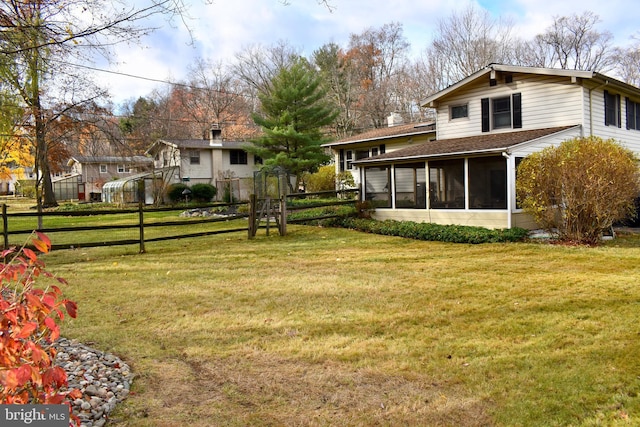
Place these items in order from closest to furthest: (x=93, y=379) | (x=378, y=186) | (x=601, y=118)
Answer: (x=93, y=379) < (x=601, y=118) < (x=378, y=186)

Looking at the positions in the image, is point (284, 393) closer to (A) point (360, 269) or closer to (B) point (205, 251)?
(A) point (360, 269)

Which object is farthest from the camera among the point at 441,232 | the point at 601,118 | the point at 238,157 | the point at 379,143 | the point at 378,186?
the point at 238,157

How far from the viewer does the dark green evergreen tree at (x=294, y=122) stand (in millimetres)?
26500

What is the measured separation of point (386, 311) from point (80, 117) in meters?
14.1

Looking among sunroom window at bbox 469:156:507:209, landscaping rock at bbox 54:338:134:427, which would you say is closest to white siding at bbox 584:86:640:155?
sunroom window at bbox 469:156:507:209

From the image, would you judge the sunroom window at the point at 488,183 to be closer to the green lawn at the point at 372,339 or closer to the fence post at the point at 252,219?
the green lawn at the point at 372,339

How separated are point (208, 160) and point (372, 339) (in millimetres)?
31142

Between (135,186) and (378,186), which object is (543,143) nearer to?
(378,186)

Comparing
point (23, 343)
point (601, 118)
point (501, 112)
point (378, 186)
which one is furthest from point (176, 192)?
point (23, 343)

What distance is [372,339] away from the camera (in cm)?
462

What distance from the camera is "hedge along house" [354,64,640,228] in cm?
1318

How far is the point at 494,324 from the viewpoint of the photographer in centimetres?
500

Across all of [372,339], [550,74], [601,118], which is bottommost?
[372,339]

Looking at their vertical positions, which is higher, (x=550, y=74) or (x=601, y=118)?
(x=550, y=74)
